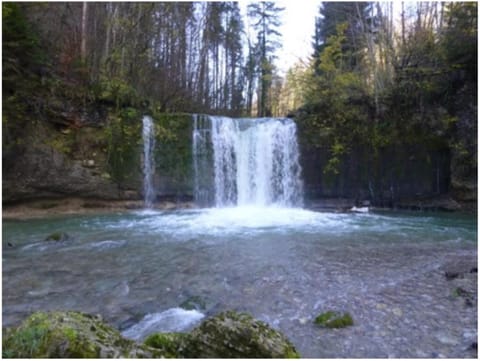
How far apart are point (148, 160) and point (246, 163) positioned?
12.4 feet

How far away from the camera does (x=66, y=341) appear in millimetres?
1647

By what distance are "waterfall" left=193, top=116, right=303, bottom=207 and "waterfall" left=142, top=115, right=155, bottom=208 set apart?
1626mm

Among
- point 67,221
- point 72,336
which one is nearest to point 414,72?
point 67,221

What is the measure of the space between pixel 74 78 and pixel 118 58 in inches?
93.0

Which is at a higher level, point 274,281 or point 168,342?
point 168,342

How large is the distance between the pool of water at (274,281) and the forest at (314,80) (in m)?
5.57

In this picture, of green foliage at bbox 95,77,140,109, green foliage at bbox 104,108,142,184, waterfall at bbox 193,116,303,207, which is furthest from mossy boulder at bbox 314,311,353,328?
green foliage at bbox 95,77,140,109

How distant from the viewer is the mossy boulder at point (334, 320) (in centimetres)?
294

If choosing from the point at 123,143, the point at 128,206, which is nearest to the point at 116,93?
the point at 123,143

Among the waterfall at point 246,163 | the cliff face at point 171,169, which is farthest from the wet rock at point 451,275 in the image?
the cliff face at point 171,169

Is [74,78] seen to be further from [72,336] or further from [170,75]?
[72,336]

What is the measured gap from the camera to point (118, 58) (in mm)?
Result: 14203

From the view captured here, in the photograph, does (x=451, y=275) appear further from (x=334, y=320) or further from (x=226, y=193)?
(x=226, y=193)

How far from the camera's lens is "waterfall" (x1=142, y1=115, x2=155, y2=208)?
41.2 ft
